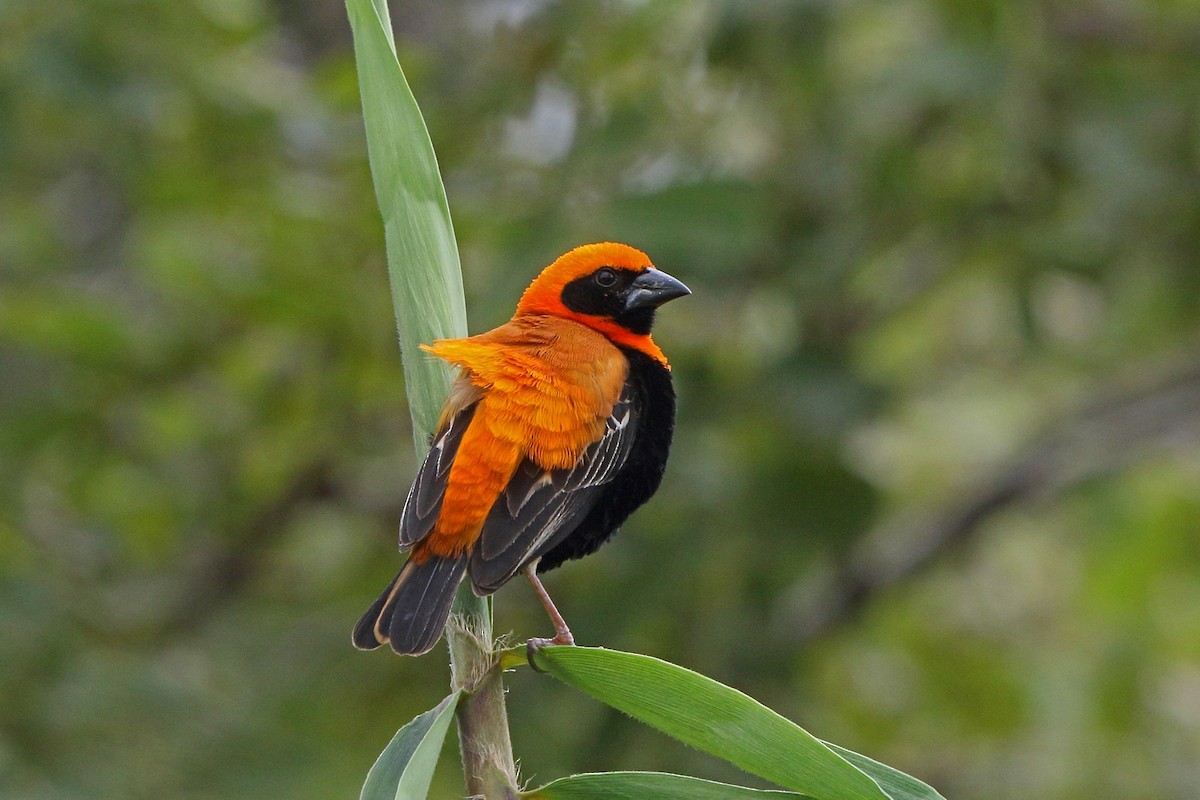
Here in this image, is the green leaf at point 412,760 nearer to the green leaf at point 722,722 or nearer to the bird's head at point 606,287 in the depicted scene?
the green leaf at point 722,722

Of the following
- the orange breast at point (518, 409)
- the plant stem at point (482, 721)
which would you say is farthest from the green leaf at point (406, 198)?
the plant stem at point (482, 721)

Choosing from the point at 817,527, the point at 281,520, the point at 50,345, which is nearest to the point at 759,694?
the point at 817,527

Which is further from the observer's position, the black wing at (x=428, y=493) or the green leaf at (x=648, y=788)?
the black wing at (x=428, y=493)

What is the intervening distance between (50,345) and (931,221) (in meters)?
2.65

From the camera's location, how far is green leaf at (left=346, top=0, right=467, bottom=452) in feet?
6.56

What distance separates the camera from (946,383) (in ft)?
19.6

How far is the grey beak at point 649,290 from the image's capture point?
10.7 ft

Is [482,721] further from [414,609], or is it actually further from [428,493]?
[428,493]

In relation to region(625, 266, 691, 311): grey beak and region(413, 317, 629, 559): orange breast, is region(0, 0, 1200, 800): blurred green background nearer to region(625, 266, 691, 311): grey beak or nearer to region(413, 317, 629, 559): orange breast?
region(625, 266, 691, 311): grey beak

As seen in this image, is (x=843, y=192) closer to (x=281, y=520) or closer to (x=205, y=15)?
(x=205, y=15)

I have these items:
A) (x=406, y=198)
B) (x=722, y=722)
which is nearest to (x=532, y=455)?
(x=406, y=198)

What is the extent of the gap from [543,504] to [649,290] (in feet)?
2.95

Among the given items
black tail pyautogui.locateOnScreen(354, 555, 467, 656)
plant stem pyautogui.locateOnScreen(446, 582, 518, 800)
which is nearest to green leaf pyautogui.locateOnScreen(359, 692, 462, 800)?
plant stem pyautogui.locateOnScreen(446, 582, 518, 800)

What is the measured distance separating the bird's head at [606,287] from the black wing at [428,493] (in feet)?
3.02
